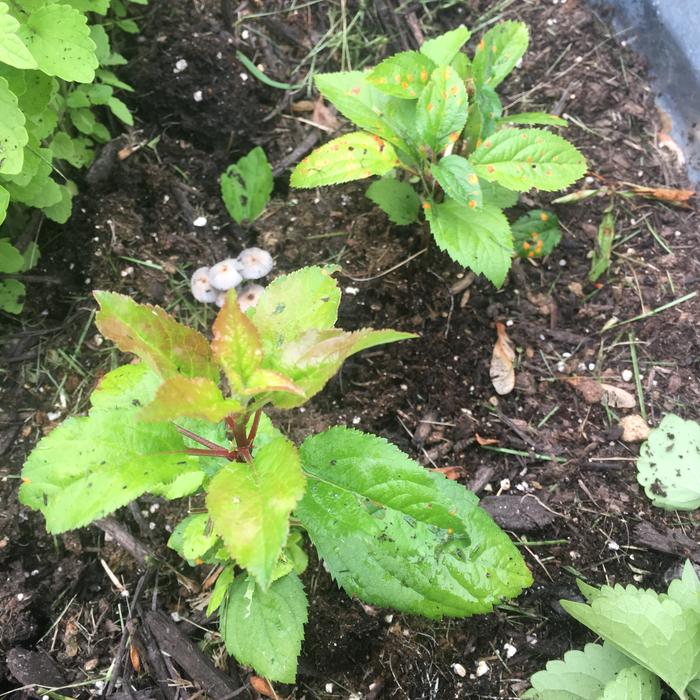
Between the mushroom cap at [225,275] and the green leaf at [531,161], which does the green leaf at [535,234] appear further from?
the mushroom cap at [225,275]

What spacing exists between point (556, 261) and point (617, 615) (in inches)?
56.2

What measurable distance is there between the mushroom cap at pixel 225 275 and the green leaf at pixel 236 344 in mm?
1048

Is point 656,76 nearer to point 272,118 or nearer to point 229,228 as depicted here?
point 272,118

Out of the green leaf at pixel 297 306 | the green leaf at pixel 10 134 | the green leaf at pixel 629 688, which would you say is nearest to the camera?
the green leaf at pixel 297 306

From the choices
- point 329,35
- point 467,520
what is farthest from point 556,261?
point 329,35

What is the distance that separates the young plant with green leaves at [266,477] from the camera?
1274 millimetres

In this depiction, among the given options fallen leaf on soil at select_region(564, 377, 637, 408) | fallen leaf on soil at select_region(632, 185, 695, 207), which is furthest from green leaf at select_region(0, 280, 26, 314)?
fallen leaf on soil at select_region(632, 185, 695, 207)

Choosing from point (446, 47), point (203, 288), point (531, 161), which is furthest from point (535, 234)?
point (203, 288)

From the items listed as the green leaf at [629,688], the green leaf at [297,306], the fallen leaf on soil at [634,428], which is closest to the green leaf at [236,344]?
the green leaf at [297,306]

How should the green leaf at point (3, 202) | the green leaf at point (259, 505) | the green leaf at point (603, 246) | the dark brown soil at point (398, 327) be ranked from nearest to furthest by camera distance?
the green leaf at point (259, 505) → the green leaf at point (3, 202) → the dark brown soil at point (398, 327) → the green leaf at point (603, 246)

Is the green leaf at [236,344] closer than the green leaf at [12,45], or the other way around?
the green leaf at [236,344]

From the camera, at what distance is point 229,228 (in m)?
2.72

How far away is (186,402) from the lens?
1227mm

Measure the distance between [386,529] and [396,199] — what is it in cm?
138
